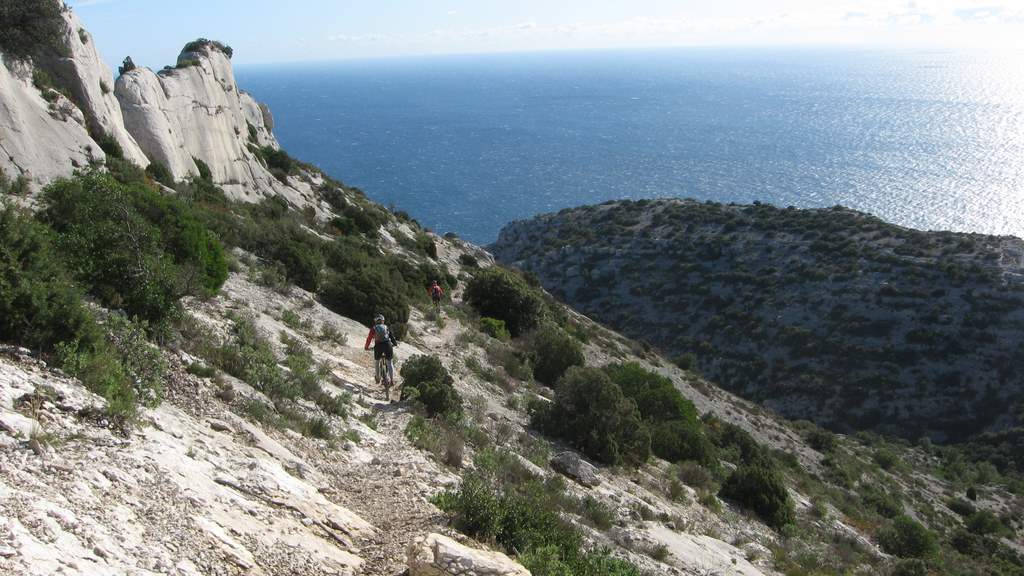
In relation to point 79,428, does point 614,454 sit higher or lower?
lower

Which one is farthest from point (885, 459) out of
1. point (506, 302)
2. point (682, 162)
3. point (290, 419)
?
point (682, 162)

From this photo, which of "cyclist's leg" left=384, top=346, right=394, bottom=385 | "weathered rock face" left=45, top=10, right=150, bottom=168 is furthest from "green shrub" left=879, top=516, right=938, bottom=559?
"weathered rock face" left=45, top=10, right=150, bottom=168

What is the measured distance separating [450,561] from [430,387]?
655cm

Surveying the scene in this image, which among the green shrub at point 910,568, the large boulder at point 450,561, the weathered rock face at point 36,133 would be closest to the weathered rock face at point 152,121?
the weathered rock face at point 36,133

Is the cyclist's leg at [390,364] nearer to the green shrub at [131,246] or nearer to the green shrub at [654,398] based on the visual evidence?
the green shrub at [131,246]

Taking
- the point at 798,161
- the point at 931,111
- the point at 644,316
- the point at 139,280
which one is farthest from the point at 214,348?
the point at 931,111

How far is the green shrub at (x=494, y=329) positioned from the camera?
2330 centimetres

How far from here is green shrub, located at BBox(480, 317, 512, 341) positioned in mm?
23297

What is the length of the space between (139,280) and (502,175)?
116 metres

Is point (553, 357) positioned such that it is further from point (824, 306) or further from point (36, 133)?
point (824, 306)

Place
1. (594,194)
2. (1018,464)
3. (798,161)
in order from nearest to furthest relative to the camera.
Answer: (1018,464) < (594,194) < (798,161)

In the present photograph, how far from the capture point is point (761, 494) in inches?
613

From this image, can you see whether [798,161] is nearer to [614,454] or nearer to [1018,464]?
[1018,464]

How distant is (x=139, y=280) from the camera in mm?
10266
